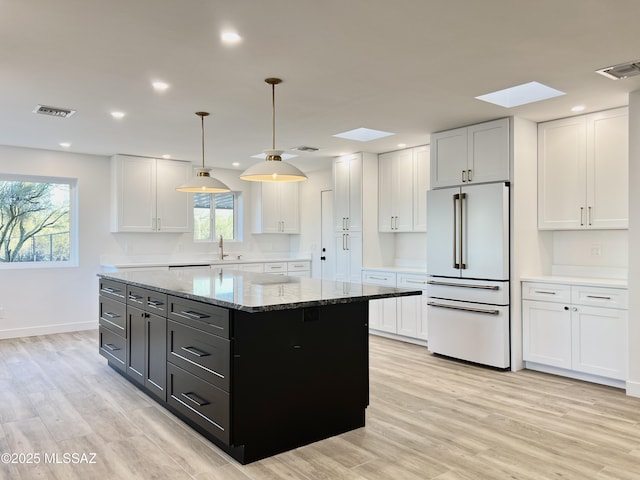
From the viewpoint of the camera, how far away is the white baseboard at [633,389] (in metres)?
3.78

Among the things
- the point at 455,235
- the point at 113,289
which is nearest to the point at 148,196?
the point at 113,289

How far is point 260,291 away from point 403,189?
3.52m

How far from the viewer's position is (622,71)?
331 centimetres

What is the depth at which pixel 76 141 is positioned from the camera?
18.6ft

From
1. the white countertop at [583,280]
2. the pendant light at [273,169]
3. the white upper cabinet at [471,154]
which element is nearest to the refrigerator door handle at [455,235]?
the white upper cabinet at [471,154]

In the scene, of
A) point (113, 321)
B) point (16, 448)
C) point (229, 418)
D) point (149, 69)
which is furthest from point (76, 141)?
point (229, 418)

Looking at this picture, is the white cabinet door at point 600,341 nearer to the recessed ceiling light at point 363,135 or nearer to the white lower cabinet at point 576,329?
the white lower cabinet at point 576,329

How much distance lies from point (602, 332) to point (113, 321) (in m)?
4.23

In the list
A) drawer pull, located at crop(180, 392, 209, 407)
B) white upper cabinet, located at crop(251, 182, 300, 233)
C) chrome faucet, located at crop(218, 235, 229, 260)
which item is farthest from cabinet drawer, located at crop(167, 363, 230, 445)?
white upper cabinet, located at crop(251, 182, 300, 233)

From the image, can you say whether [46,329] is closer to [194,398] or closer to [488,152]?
[194,398]

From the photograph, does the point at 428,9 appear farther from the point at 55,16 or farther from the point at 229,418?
the point at 229,418

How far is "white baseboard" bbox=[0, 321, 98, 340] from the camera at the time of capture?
19.8ft

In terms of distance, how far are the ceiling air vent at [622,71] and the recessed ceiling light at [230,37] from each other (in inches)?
95.5

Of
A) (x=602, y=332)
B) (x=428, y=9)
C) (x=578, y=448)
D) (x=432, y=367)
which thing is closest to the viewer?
(x=428, y=9)
